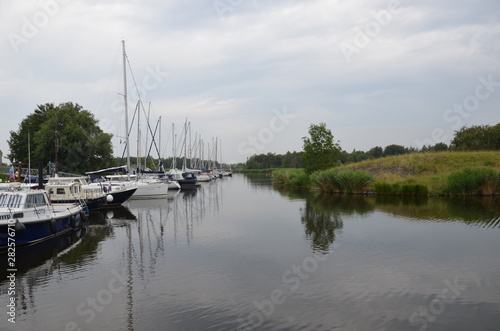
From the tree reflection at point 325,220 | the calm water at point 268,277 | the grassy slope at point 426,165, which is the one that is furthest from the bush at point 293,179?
the calm water at point 268,277

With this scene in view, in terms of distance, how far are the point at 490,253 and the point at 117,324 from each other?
47.2 feet

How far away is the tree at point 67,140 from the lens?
2392 inches

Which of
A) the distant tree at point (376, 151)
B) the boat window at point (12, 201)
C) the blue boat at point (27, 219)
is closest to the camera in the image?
the blue boat at point (27, 219)

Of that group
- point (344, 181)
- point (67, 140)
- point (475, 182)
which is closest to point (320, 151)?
point (344, 181)

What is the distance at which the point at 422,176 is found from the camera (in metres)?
44.7

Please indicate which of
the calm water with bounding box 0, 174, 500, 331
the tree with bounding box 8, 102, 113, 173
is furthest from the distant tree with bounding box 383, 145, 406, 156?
the calm water with bounding box 0, 174, 500, 331

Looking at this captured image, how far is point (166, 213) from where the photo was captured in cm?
3130

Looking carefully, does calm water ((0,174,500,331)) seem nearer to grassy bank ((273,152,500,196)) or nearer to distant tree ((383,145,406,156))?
grassy bank ((273,152,500,196))

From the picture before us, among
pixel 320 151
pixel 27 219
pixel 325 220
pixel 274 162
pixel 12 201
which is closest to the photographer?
pixel 27 219

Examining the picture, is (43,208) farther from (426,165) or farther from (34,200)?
(426,165)

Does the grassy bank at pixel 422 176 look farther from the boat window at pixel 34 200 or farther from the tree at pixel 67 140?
the tree at pixel 67 140

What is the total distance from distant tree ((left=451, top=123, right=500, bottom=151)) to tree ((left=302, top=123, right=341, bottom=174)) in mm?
23873

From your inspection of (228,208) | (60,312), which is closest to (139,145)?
(228,208)

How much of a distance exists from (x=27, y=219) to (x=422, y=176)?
1590 inches
